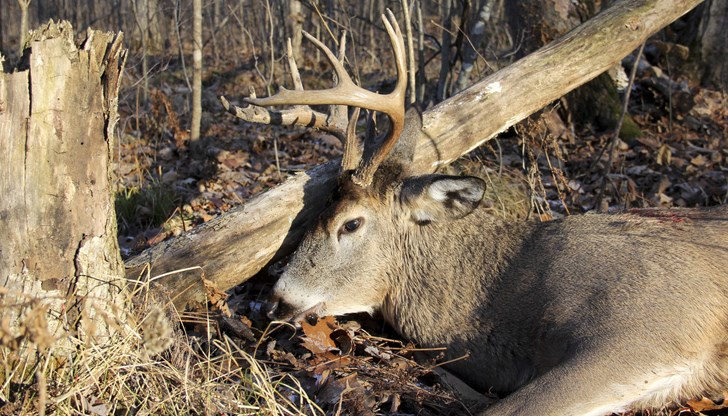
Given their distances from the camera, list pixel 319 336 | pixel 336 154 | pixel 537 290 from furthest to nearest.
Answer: pixel 336 154 < pixel 319 336 < pixel 537 290

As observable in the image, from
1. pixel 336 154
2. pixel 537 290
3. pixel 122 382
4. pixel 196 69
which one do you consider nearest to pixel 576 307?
pixel 537 290

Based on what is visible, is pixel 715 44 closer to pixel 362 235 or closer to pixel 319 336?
pixel 362 235

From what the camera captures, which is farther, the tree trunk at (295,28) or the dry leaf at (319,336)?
the tree trunk at (295,28)

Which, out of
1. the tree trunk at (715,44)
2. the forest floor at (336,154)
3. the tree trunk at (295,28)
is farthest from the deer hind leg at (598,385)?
the tree trunk at (295,28)

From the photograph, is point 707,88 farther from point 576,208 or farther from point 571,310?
point 571,310

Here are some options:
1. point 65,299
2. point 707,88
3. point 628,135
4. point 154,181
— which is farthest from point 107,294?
point 707,88

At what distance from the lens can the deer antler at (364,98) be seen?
4543mm

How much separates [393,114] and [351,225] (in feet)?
A: 2.87

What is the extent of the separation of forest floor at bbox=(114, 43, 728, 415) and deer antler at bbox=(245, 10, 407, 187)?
1.20 meters

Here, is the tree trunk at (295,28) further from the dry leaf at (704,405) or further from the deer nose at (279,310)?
the dry leaf at (704,405)

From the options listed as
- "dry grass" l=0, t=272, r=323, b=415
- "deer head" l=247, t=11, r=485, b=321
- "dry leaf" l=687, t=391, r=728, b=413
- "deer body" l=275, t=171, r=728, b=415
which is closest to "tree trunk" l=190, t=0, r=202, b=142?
"deer head" l=247, t=11, r=485, b=321

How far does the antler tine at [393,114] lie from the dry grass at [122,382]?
1.65 m

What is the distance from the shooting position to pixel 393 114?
481 cm

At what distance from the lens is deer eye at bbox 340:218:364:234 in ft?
16.8
